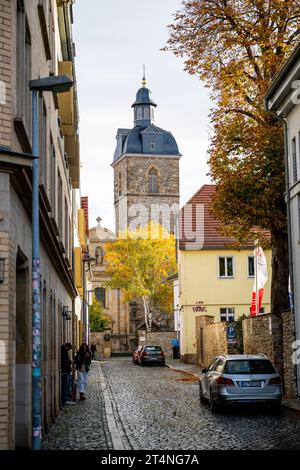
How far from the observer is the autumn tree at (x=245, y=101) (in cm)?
2634

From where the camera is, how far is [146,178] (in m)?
108

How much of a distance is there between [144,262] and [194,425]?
2390 inches

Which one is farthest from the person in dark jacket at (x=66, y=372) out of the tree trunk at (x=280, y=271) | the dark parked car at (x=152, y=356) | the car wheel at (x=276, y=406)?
the dark parked car at (x=152, y=356)

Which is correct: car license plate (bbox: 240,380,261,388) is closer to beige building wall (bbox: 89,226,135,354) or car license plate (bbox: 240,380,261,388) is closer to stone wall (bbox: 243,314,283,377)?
stone wall (bbox: 243,314,283,377)

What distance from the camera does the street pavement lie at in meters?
14.2

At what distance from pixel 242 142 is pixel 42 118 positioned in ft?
38.4

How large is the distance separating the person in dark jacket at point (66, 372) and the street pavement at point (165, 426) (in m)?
0.47

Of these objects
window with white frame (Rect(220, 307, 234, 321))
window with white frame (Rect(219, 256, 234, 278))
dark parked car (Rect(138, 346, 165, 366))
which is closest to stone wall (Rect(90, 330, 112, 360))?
dark parked car (Rect(138, 346, 165, 366))

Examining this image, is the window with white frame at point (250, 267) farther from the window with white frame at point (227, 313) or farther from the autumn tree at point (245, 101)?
the autumn tree at point (245, 101)

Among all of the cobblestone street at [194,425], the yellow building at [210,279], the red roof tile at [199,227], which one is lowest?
the cobblestone street at [194,425]

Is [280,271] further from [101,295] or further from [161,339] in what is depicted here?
[101,295]

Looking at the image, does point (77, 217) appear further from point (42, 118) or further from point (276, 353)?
point (42, 118)

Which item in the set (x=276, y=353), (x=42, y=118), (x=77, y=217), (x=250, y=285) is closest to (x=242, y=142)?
(x=276, y=353)

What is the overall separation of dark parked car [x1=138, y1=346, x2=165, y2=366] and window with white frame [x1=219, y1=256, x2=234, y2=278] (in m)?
6.28
